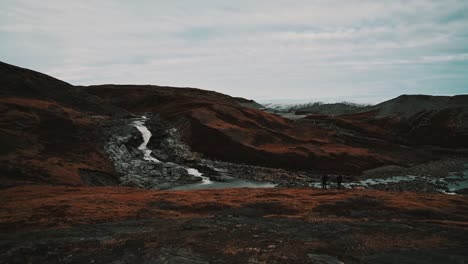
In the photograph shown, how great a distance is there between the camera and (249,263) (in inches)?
959

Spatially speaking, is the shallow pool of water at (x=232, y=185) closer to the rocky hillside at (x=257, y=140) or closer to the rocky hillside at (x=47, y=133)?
the rocky hillside at (x=47, y=133)

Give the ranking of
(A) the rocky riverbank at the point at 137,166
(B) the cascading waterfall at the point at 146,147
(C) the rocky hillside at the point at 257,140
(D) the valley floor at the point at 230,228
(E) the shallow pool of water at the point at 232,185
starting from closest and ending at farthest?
1. (D) the valley floor at the point at 230,228
2. (E) the shallow pool of water at the point at 232,185
3. (A) the rocky riverbank at the point at 137,166
4. (B) the cascading waterfall at the point at 146,147
5. (C) the rocky hillside at the point at 257,140

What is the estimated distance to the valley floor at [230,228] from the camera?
26.3 m

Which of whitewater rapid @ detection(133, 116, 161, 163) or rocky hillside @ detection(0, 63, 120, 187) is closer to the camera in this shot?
rocky hillside @ detection(0, 63, 120, 187)

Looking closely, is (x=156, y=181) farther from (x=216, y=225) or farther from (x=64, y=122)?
(x=216, y=225)

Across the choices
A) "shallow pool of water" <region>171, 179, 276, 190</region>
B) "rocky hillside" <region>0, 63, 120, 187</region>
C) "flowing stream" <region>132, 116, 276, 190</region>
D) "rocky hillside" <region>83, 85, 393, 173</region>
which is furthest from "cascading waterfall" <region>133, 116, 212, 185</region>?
"rocky hillside" <region>0, 63, 120, 187</region>

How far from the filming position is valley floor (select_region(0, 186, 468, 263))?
86.2 feet

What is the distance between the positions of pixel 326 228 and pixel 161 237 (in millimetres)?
13811

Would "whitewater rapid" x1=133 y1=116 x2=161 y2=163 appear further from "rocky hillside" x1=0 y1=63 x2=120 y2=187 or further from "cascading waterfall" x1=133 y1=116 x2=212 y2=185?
"rocky hillside" x1=0 y1=63 x2=120 y2=187

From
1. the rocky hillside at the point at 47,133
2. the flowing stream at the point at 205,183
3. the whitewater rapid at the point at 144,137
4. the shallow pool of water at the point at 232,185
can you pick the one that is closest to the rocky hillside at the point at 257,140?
the whitewater rapid at the point at 144,137

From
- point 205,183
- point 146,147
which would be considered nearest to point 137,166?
point 146,147

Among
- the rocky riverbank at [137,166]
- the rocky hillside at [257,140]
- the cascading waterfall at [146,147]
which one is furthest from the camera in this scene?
the rocky hillside at [257,140]

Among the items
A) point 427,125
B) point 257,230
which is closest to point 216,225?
point 257,230

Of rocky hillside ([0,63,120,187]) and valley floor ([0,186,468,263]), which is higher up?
rocky hillside ([0,63,120,187])
